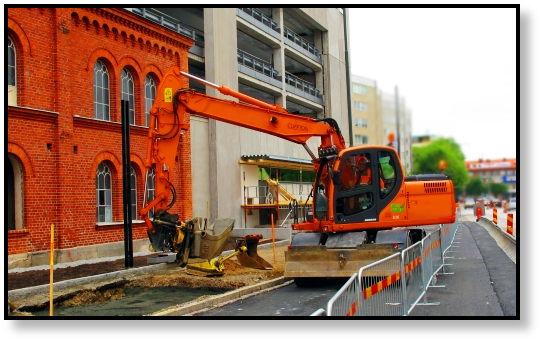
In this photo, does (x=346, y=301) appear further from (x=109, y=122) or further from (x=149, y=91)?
(x=149, y=91)

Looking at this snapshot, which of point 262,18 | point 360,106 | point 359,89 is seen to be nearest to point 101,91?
point 360,106

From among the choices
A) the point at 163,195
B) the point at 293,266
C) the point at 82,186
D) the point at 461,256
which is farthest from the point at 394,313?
the point at 82,186

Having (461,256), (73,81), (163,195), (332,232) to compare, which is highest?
(73,81)

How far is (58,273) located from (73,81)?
6774 millimetres

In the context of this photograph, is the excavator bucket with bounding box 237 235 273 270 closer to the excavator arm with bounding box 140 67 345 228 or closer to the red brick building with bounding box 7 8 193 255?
the excavator arm with bounding box 140 67 345 228

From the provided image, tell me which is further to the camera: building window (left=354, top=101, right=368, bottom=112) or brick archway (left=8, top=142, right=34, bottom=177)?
brick archway (left=8, top=142, right=34, bottom=177)

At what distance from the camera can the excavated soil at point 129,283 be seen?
12036 mm

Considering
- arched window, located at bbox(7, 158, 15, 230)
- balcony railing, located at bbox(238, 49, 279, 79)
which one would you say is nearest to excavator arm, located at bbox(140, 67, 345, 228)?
arched window, located at bbox(7, 158, 15, 230)

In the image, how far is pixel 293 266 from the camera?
1294cm

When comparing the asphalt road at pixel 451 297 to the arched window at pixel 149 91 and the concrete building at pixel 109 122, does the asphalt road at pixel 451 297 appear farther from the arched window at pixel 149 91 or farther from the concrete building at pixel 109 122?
the arched window at pixel 149 91

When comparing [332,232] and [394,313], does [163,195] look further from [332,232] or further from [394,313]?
[394,313]

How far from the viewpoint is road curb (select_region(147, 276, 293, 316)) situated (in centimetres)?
1043

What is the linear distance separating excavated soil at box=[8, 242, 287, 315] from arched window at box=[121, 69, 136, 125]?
7.42m

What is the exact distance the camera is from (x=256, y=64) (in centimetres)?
3444
